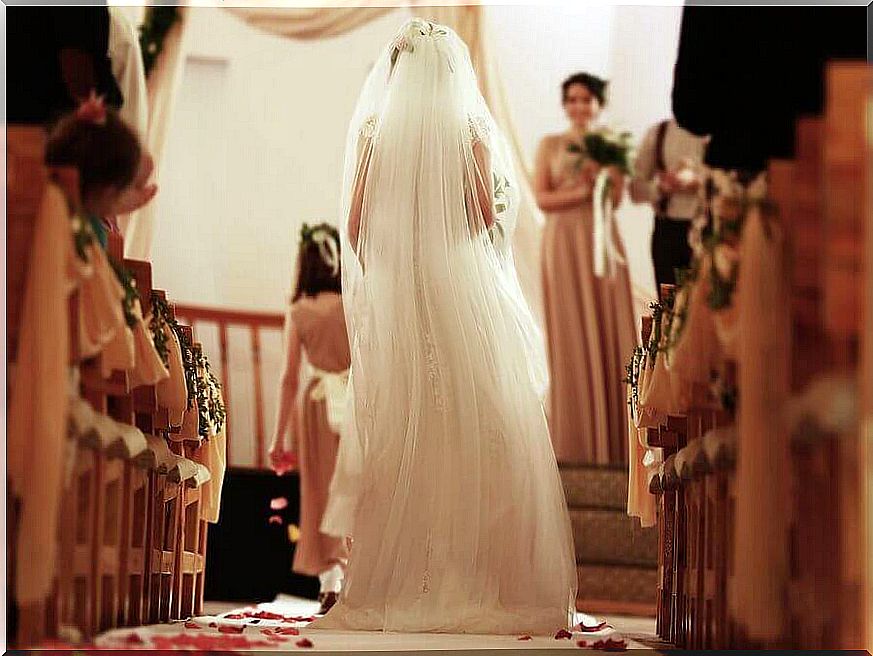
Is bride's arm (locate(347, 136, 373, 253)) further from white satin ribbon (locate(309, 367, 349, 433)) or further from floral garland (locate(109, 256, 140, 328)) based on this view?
white satin ribbon (locate(309, 367, 349, 433))

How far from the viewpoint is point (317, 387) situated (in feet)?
17.6

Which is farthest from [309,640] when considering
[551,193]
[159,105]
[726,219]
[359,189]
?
[551,193]

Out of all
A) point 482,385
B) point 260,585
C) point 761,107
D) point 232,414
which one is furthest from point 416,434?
point 232,414

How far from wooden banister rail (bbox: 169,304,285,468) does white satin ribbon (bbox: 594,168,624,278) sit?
1711mm

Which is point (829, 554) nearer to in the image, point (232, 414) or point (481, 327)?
point (481, 327)

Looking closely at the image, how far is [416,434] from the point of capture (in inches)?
132

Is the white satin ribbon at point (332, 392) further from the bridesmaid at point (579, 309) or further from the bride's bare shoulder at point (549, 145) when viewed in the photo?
the bride's bare shoulder at point (549, 145)

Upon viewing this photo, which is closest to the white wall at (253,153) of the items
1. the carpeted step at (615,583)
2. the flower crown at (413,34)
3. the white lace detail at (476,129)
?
the carpeted step at (615,583)

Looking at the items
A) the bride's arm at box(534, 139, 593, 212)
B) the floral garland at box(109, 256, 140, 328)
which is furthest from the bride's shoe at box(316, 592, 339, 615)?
the floral garland at box(109, 256, 140, 328)

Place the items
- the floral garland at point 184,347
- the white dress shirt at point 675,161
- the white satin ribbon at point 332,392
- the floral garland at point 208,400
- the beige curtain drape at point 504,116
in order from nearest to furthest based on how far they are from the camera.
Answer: the white dress shirt at point 675,161
the floral garland at point 184,347
the floral garland at point 208,400
the white satin ribbon at point 332,392
the beige curtain drape at point 504,116

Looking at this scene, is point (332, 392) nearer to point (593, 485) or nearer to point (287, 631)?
point (593, 485)

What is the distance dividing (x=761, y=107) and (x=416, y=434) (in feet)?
4.43

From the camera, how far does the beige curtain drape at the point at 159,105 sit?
12.1 ft

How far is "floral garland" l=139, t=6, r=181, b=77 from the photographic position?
4113mm
